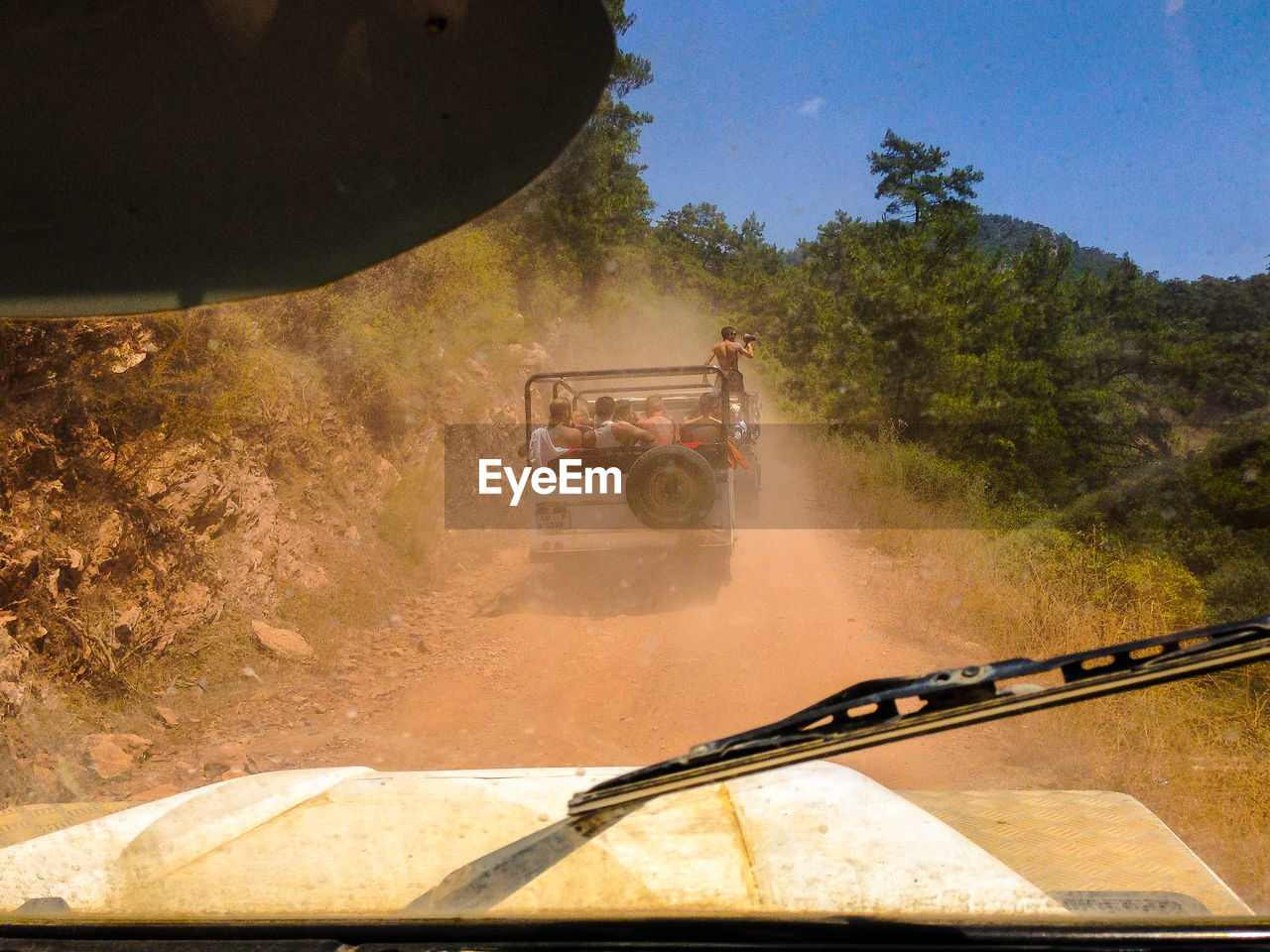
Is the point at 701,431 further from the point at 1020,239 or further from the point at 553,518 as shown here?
the point at 1020,239

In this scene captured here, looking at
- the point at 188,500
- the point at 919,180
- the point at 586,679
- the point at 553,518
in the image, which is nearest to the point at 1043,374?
the point at 919,180

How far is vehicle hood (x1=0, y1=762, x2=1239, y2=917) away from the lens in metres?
1.49

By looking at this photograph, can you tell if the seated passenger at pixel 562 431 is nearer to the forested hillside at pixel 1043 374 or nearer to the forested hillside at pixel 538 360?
the forested hillside at pixel 538 360

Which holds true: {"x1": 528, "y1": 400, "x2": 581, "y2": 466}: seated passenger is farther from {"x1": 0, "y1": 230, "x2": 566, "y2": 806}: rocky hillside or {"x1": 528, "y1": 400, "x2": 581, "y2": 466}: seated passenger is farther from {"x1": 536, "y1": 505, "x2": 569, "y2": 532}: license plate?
{"x1": 0, "y1": 230, "x2": 566, "y2": 806}: rocky hillside

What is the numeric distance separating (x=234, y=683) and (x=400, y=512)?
3.58m

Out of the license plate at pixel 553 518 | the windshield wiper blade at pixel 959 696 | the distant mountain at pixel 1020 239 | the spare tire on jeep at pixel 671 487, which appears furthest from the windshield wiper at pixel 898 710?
the distant mountain at pixel 1020 239

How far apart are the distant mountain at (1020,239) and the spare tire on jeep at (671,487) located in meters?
17.1

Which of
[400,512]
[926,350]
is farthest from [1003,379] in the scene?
[400,512]

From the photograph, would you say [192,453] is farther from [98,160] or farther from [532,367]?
[532,367]

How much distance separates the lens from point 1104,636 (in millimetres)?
5711

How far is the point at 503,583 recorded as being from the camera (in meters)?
8.87

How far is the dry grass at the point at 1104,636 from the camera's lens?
13.0 ft

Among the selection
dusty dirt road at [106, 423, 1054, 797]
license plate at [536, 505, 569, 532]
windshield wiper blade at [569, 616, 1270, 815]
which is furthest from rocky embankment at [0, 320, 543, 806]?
windshield wiper blade at [569, 616, 1270, 815]

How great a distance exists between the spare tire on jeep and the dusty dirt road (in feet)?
2.87
